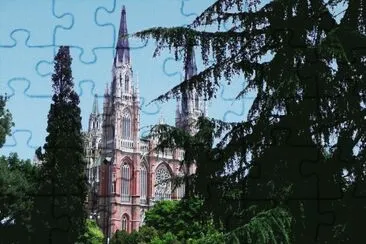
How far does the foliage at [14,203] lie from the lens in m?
22.5

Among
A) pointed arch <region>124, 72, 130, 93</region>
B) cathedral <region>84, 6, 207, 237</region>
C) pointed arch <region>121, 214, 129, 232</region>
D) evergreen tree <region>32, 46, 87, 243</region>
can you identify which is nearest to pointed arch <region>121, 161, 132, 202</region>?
cathedral <region>84, 6, 207, 237</region>

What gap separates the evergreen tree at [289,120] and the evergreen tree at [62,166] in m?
10.1

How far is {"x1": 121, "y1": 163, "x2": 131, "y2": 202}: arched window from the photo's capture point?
5474cm

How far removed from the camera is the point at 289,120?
5496mm

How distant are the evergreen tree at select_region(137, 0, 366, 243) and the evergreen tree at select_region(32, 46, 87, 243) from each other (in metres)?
10.1

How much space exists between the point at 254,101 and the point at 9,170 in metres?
18.5

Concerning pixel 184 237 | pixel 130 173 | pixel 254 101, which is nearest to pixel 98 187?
pixel 130 173

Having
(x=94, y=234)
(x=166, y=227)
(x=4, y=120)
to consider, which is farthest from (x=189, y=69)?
(x=94, y=234)

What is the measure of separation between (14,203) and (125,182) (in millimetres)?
33064

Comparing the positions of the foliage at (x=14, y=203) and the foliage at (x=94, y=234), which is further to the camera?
the foliage at (x=94, y=234)

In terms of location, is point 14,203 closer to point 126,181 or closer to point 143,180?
point 126,181

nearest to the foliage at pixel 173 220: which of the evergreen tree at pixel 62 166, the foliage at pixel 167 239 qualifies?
the foliage at pixel 167 239

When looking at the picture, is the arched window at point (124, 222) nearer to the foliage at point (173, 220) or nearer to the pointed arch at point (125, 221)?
the pointed arch at point (125, 221)

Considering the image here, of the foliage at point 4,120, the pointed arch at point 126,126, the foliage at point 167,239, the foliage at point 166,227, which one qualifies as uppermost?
the pointed arch at point 126,126
